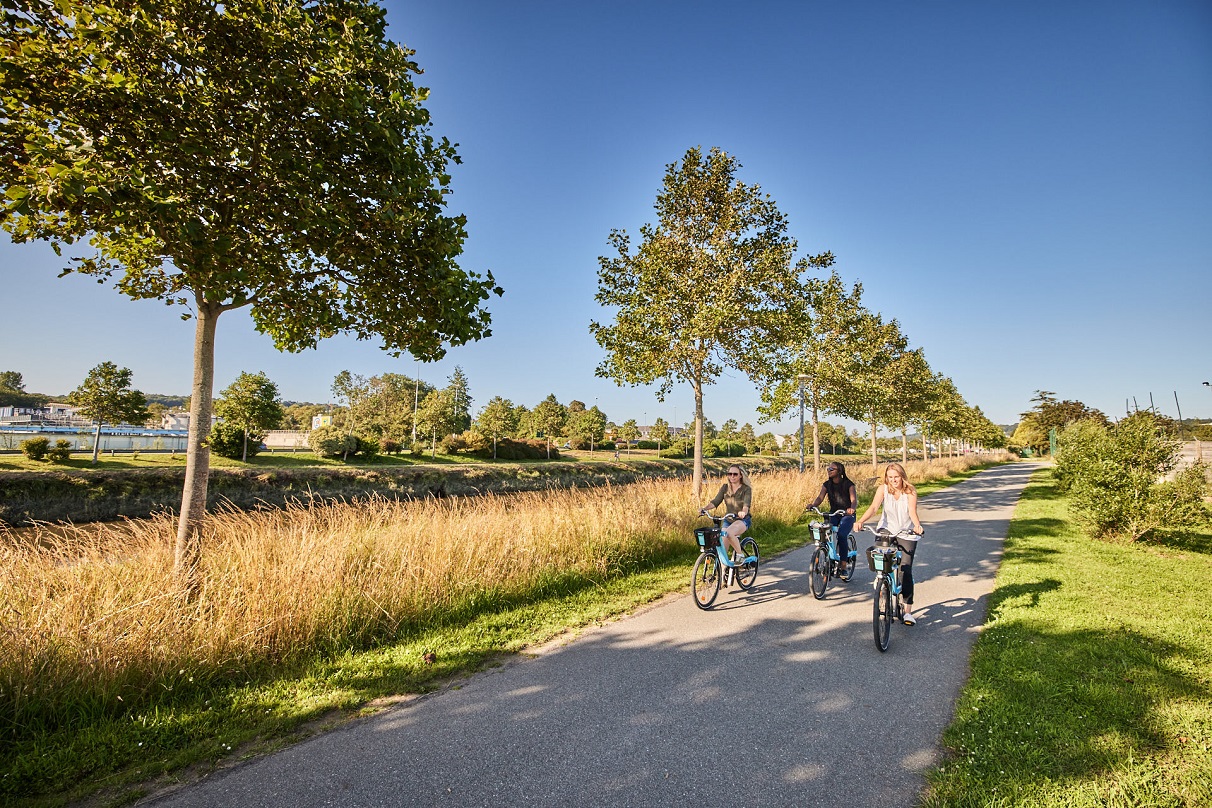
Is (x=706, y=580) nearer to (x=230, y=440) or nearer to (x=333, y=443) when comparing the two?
(x=333, y=443)

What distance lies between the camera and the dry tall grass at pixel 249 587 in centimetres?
364

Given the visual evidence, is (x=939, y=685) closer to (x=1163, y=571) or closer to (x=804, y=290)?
(x=1163, y=571)

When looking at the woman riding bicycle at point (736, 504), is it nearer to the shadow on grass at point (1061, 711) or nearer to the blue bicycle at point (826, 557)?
the blue bicycle at point (826, 557)

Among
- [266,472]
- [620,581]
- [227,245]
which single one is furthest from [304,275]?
[266,472]

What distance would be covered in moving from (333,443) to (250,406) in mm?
4782

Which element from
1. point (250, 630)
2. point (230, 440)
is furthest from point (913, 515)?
point (230, 440)

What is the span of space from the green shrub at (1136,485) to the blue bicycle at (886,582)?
891cm

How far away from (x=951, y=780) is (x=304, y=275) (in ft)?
21.1

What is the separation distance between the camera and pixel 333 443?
1209 inches

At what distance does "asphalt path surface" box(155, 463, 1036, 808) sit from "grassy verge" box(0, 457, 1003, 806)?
19.6 inches

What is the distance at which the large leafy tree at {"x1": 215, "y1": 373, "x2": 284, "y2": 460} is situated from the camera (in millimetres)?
28281

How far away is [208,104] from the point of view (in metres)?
3.79

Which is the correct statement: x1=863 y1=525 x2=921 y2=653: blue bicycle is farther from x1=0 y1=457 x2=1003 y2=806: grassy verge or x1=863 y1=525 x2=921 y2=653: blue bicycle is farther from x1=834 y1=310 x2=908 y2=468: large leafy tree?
x1=834 y1=310 x2=908 y2=468: large leafy tree

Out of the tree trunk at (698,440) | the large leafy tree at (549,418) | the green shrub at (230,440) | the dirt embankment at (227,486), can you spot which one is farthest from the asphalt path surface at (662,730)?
the large leafy tree at (549,418)
